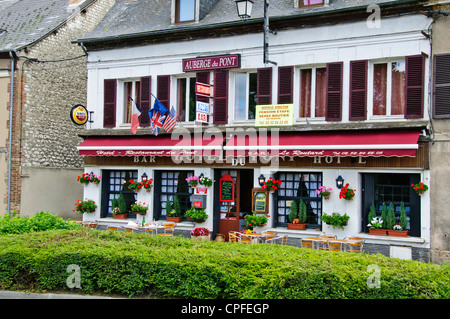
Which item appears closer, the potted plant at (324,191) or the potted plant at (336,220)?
the potted plant at (336,220)

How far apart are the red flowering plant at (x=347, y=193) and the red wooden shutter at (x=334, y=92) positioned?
2.00 metres

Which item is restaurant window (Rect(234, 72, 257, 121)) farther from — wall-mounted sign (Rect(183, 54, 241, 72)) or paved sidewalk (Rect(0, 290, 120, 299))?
paved sidewalk (Rect(0, 290, 120, 299))

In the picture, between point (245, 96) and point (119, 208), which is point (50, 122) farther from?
point (245, 96)

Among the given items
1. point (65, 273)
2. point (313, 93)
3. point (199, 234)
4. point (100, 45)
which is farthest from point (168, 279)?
point (100, 45)

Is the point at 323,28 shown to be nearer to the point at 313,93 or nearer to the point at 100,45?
the point at 313,93

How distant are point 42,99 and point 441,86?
1456 centimetres

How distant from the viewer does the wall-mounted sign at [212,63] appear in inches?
666

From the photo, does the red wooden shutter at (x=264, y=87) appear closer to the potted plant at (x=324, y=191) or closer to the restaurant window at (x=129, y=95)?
the potted plant at (x=324, y=191)

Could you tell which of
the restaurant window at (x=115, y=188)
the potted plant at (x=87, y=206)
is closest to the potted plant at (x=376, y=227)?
the restaurant window at (x=115, y=188)

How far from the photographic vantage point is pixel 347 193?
14.8 meters

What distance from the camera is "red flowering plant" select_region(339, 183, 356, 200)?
14750 millimetres

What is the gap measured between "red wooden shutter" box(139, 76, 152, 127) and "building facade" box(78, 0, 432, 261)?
4 centimetres

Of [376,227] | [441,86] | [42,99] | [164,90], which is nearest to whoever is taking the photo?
[441,86]

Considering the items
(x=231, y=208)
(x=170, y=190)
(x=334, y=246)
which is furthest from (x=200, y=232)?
(x=334, y=246)
